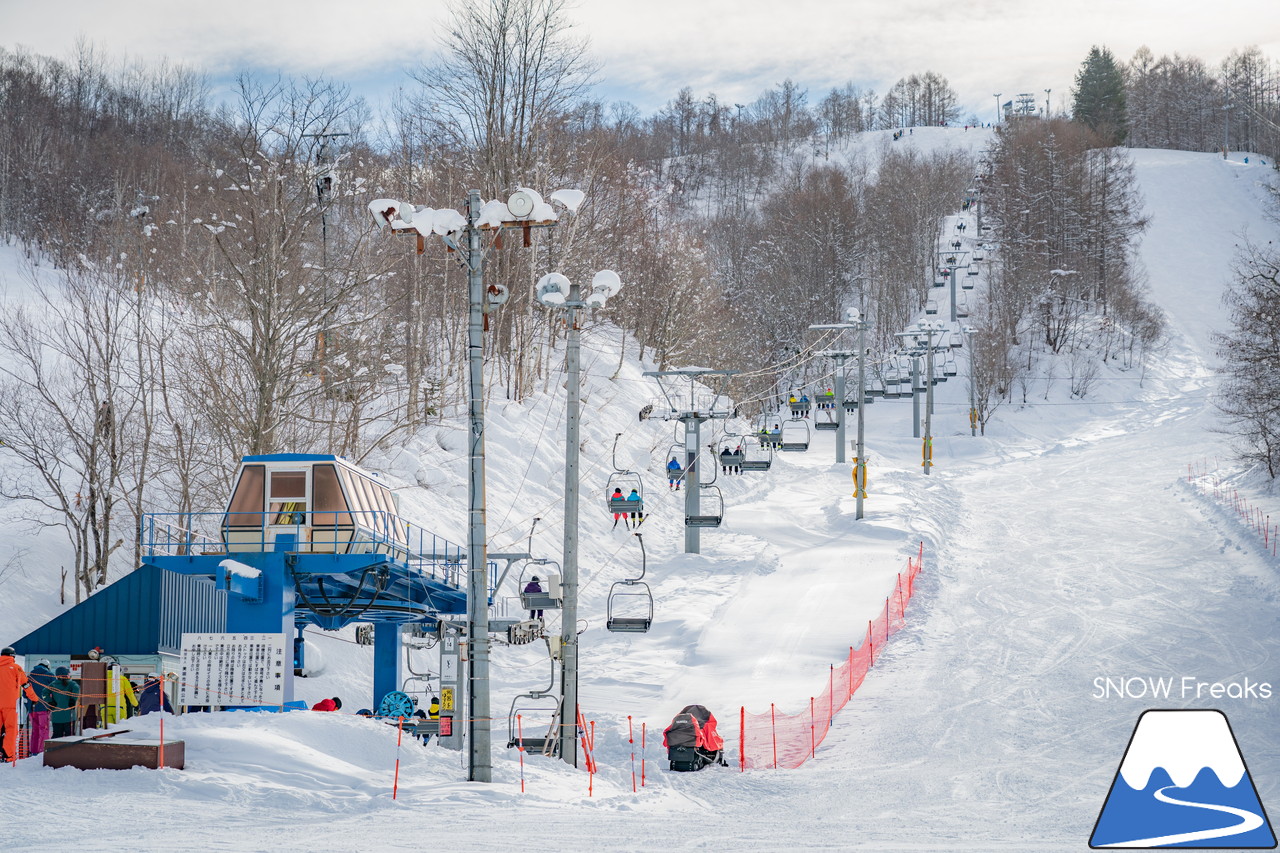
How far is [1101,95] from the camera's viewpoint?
126562mm

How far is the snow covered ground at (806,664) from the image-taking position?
12.7 metres

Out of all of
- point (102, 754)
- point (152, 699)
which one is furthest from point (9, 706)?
point (152, 699)

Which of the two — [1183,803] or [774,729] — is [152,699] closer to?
[774,729]

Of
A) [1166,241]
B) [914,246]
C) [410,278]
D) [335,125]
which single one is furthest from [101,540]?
[1166,241]

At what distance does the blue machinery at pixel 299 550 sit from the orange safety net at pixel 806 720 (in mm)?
7133

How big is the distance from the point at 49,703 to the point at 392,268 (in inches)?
961

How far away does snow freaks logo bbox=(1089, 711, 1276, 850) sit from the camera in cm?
1220

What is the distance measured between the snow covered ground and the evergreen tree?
76.8 metres

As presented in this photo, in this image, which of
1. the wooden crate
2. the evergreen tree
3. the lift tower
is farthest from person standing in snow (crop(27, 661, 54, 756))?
the evergreen tree

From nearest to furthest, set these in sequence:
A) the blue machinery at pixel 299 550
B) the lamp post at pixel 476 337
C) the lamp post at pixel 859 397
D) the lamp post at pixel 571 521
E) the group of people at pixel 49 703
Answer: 1. the lamp post at pixel 476 337
2. the group of people at pixel 49 703
3. the lamp post at pixel 571 521
4. the blue machinery at pixel 299 550
5. the lamp post at pixel 859 397

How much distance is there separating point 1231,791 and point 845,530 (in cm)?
2619

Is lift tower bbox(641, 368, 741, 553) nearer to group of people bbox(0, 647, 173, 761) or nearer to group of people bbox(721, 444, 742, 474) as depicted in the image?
group of people bbox(721, 444, 742, 474)

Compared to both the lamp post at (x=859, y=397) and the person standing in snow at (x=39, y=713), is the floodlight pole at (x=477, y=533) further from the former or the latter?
the lamp post at (x=859, y=397)

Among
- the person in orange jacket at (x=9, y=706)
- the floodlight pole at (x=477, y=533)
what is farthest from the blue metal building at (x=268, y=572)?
the floodlight pole at (x=477, y=533)
